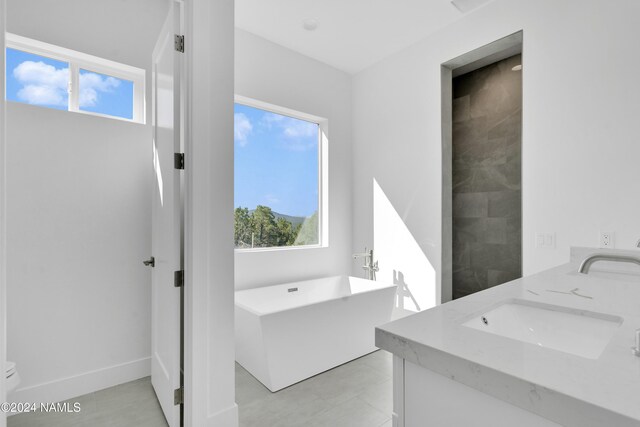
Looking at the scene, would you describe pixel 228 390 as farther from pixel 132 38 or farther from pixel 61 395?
pixel 132 38

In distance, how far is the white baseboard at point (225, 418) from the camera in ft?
5.27

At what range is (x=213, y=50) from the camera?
5.37 feet

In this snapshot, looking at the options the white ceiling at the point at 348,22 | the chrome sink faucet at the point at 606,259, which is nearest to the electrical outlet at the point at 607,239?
the chrome sink faucet at the point at 606,259

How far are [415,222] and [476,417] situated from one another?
2766 mm

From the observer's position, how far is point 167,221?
5.86 feet

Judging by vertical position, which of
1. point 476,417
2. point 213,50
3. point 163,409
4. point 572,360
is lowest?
point 163,409

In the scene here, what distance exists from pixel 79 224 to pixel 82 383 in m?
1.03

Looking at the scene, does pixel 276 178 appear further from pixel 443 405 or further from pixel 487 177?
pixel 443 405

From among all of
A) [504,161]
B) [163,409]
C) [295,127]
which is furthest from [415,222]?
[163,409]

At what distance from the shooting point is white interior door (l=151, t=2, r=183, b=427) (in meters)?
1.64

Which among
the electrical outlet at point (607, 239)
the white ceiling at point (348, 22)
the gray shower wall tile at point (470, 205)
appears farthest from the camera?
the gray shower wall tile at point (470, 205)

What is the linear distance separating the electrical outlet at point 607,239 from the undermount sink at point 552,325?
1599 millimetres

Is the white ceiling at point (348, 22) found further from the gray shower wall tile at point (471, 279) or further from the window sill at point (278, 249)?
the gray shower wall tile at point (471, 279)

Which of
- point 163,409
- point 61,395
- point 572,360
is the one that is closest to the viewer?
point 572,360
